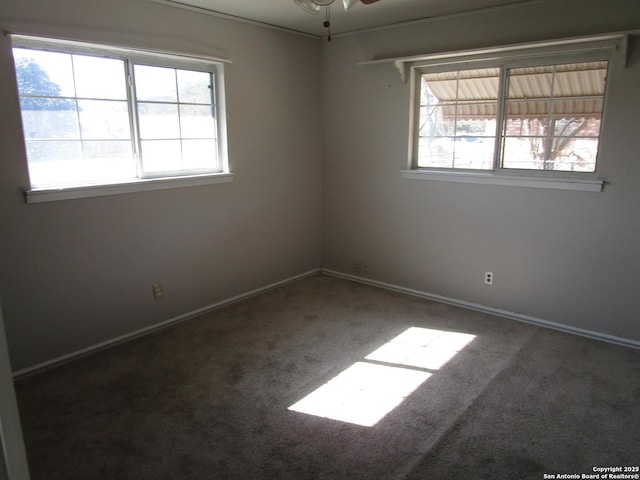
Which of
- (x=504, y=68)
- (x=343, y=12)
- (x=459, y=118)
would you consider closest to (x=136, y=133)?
(x=343, y=12)

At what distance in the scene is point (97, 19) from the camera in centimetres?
279

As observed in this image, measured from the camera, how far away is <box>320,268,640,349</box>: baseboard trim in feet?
10.4

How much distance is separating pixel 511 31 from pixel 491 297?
2.02 meters

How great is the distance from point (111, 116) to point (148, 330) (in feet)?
5.08

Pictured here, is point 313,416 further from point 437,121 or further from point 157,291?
point 437,121

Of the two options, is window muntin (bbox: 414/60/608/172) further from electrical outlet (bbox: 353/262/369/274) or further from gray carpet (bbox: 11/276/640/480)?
gray carpet (bbox: 11/276/640/480)

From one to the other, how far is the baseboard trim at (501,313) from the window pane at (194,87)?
2160 mm

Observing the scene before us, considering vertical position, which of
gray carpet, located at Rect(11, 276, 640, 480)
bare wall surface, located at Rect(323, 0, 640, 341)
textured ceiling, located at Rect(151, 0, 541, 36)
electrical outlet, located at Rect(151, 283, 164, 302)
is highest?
textured ceiling, located at Rect(151, 0, 541, 36)

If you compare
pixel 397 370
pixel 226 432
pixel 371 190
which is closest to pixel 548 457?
pixel 397 370

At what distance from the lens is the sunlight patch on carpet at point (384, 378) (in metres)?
2.47

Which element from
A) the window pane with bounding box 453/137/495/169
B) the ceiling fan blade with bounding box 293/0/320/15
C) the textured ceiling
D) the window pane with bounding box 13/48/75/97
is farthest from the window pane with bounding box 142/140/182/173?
the window pane with bounding box 453/137/495/169

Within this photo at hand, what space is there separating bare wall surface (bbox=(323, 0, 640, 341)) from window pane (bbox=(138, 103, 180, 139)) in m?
1.61

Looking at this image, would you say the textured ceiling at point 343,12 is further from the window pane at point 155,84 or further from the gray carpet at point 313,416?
the gray carpet at point 313,416

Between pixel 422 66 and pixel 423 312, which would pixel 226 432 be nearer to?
pixel 423 312
